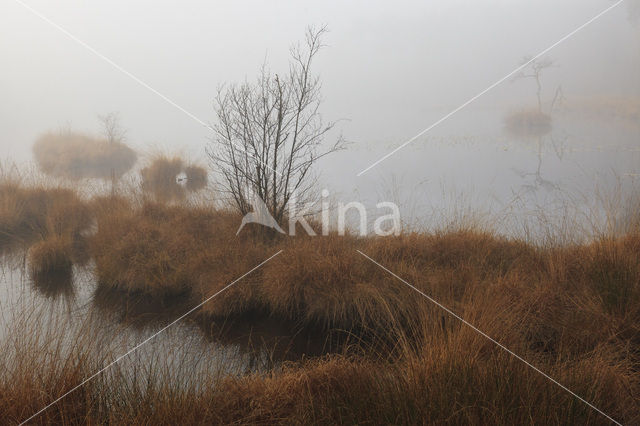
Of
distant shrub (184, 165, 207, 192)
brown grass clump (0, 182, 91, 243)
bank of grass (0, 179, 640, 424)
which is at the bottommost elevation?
bank of grass (0, 179, 640, 424)

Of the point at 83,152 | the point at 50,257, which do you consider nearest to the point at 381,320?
the point at 50,257

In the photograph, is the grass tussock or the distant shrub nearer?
the grass tussock

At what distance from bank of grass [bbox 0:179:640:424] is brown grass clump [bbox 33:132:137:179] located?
3699mm

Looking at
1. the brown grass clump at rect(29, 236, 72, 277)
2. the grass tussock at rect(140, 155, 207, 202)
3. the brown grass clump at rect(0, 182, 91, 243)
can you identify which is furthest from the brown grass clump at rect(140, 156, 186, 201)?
the brown grass clump at rect(29, 236, 72, 277)

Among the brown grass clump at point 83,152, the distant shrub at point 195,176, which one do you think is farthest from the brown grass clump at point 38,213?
the brown grass clump at point 83,152

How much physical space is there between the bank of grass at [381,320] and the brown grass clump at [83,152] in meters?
3.70

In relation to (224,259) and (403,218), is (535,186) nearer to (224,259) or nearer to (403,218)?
(403,218)

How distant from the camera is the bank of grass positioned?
195 centimetres

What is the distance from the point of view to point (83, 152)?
965 centimetres

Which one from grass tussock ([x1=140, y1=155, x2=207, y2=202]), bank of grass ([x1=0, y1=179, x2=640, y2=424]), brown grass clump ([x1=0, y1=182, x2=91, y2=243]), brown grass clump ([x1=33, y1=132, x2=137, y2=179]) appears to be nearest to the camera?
bank of grass ([x1=0, y1=179, x2=640, y2=424])

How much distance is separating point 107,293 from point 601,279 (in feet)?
13.6

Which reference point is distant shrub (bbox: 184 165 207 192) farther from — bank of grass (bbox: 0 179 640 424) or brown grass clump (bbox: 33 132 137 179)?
brown grass clump (bbox: 33 132 137 179)

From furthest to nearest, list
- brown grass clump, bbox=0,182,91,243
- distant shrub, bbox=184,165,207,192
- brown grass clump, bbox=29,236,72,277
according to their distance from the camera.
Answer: distant shrub, bbox=184,165,207,192 → brown grass clump, bbox=0,182,91,243 → brown grass clump, bbox=29,236,72,277

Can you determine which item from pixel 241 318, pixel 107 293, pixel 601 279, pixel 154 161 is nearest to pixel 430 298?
pixel 601 279
